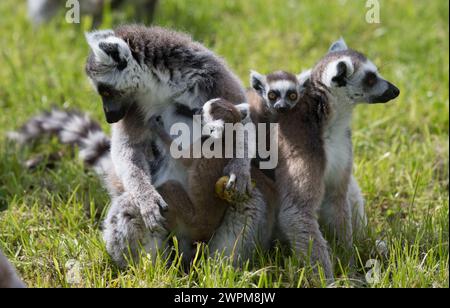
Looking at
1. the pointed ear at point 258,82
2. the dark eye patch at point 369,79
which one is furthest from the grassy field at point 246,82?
the pointed ear at point 258,82

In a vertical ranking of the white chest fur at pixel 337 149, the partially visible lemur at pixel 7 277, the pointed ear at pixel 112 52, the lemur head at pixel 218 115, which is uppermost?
the pointed ear at pixel 112 52

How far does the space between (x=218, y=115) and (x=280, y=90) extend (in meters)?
0.53

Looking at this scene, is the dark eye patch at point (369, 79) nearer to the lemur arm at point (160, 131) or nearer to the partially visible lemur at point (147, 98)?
the partially visible lemur at point (147, 98)

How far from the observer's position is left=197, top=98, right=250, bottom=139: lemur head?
4680mm

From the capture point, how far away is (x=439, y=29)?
9500 millimetres

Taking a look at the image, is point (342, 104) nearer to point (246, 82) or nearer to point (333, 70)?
point (333, 70)

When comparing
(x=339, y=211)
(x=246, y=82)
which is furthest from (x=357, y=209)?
(x=246, y=82)

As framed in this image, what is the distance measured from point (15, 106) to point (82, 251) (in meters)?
3.33

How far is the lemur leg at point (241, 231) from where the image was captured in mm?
4844

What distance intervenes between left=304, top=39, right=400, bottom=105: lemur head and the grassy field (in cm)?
93

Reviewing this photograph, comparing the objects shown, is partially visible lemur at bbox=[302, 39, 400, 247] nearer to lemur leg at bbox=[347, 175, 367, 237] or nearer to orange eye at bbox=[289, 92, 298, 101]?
lemur leg at bbox=[347, 175, 367, 237]
